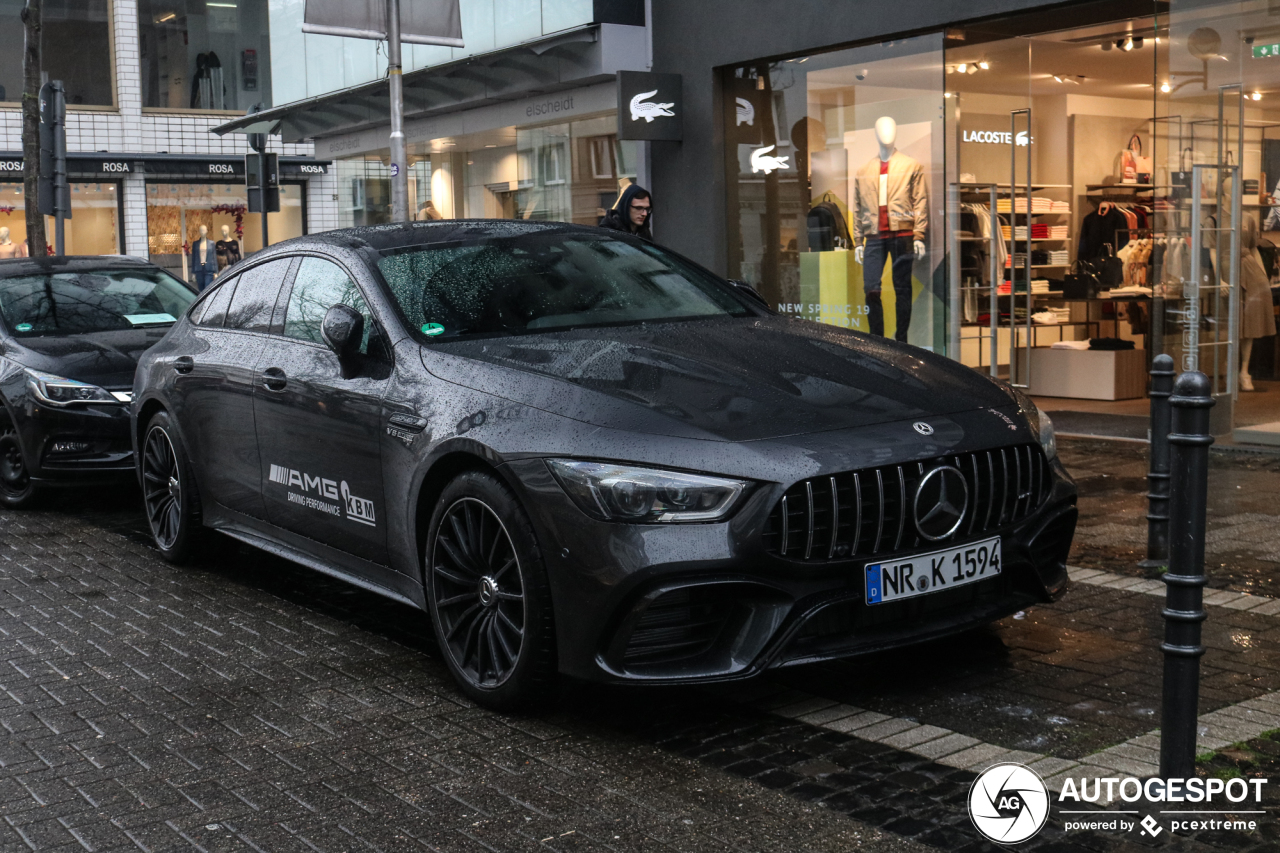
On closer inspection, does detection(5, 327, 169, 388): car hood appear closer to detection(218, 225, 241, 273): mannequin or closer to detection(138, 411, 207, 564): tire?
detection(138, 411, 207, 564): tire

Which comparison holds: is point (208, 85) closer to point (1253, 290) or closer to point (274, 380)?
point (1253, 290)

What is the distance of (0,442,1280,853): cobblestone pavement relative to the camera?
369 cm

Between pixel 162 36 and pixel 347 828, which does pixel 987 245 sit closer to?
pixel 347 828

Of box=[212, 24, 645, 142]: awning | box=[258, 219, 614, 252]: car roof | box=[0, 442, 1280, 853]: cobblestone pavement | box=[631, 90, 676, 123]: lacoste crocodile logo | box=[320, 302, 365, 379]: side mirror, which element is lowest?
box=[0, 442, 1280, 853]: cobblestone pavement

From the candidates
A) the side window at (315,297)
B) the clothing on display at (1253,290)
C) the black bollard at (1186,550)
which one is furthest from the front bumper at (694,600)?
the clothing on display at (1253,290)

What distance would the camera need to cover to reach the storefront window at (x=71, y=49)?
109 feet

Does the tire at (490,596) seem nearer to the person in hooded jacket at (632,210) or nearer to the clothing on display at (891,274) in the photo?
the person in hooded jacket at (632,210)

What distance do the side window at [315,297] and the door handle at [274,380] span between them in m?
0.17

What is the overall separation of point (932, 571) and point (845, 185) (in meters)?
9.71

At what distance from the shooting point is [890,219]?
1327 centimetres

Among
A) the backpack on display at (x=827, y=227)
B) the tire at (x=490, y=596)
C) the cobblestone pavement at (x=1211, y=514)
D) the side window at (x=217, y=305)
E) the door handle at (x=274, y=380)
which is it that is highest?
the backpack on display at (x=827, y=227)

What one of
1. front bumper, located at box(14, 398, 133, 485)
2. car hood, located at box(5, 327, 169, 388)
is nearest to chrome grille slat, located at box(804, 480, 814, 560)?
car hood, located at box(5, 327, 169, 388)

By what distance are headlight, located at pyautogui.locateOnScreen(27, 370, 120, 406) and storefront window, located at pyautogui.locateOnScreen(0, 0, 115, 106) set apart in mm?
26828

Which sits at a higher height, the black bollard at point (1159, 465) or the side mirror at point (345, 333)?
the side mirror at point (345, 333)
